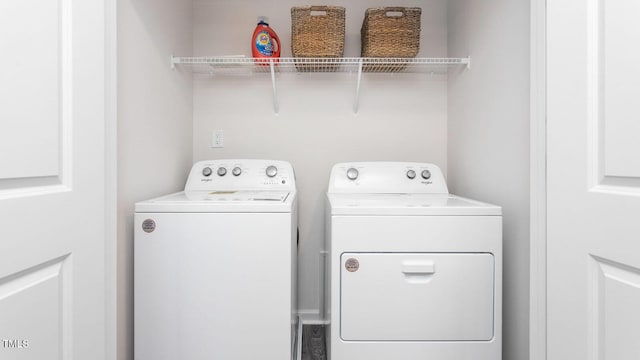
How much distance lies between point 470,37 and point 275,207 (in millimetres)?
1457

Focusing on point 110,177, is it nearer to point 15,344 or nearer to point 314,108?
point 15,344

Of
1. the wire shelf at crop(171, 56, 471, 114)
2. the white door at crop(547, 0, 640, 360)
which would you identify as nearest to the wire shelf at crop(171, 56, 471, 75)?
the wire shelf at crop(171, 56, 471, 114)

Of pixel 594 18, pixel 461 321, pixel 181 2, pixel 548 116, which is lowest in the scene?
pixel 461 321

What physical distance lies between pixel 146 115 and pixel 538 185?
1.62 metres

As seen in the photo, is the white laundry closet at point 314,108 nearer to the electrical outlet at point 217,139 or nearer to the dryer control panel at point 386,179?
the electrical outlet at point 217,139

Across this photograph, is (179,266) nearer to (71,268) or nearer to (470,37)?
(71,268)

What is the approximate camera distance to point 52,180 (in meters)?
0.77

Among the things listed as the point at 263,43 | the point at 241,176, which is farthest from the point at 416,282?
the point at 263,43

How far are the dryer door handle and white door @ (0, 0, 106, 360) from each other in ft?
3.40

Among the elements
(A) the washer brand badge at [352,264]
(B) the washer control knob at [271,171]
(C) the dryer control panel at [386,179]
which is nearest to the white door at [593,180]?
(A) the washer brand badge at [352,264]

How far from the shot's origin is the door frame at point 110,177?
96 centimetres

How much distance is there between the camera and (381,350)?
3.94ft

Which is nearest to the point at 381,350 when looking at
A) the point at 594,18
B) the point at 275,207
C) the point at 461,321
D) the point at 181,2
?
the point at 461,321

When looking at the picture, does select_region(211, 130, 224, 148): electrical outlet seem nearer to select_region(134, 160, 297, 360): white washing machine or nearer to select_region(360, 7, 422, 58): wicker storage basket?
select_region(134, 160, 297, 360): white washing machine
